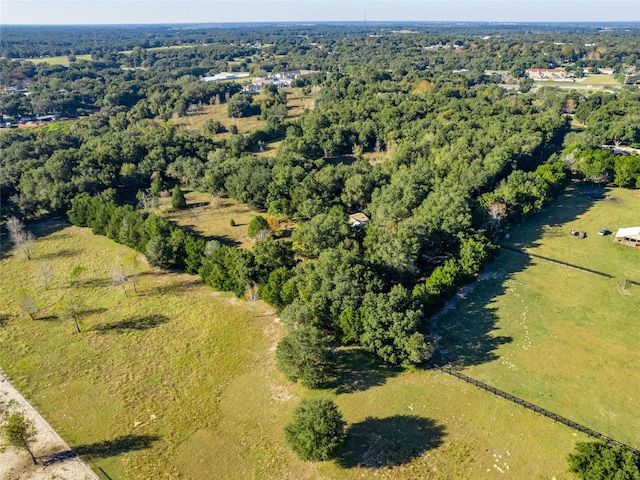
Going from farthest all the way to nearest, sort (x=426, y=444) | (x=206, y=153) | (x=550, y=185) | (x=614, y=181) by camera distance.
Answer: (x=206, y=153) < (x=614, y=181) < (x=550, y=185) < (x=426, y=444)

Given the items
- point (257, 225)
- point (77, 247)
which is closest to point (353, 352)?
point (257, 225)

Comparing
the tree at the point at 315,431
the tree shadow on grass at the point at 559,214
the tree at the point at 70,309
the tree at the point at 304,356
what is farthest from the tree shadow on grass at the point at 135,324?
the tree shadow on grass at the point at 559,214

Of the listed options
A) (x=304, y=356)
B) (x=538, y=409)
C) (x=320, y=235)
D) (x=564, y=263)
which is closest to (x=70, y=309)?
(x=304, y=356)

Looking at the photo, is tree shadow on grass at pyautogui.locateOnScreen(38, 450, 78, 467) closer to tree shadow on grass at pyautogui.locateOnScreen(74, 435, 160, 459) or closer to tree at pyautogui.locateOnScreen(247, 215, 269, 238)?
tree shadow on grass at pyautogui.locateOnScreen(74, 435, 160, 459)

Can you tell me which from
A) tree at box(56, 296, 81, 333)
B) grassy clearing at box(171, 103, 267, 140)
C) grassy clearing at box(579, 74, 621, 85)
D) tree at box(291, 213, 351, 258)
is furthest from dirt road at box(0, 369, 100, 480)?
grassy clearing at box(579, 74, 621, 85)

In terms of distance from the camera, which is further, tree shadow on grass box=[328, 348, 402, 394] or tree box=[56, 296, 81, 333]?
tree box=[56, 296, 81, 333]

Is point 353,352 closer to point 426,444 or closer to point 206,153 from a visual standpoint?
point 426,444

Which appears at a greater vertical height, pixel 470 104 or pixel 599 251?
pixel 470 104
